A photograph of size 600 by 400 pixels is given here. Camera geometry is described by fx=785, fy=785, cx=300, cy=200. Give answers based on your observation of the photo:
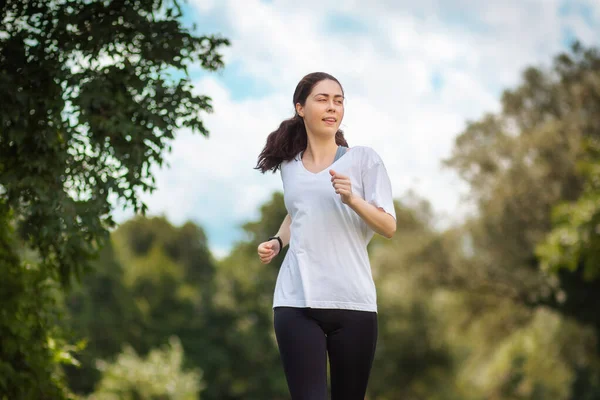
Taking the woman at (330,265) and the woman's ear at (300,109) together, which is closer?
the woman at (330,265)

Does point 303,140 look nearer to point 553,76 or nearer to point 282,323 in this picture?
point 282,323

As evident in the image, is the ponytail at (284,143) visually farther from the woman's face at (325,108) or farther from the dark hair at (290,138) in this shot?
the woman's face at (325,108)

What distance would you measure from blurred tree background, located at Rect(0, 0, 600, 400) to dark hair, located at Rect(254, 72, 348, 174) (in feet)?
8.18

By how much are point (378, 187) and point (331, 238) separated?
0.34 m

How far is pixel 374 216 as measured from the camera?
3682 mm

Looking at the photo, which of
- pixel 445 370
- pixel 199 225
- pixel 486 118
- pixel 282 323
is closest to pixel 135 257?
pixel 199 225

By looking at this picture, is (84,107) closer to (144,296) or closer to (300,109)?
(300,109)

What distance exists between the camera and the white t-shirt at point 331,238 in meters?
3.72

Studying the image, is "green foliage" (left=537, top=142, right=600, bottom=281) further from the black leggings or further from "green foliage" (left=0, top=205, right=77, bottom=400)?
the black leggings

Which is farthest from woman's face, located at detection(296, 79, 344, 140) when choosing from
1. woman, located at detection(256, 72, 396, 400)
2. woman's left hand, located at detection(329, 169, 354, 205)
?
woman's left hand, located at detection(329, 169, 354, 205)

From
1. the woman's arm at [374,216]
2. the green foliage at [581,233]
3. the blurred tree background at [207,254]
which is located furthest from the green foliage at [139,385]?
the woman's arm at [374,216]

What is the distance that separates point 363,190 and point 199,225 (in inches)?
1964

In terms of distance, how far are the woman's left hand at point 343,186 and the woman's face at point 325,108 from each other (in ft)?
1.49

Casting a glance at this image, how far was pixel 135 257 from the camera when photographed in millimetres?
52812
